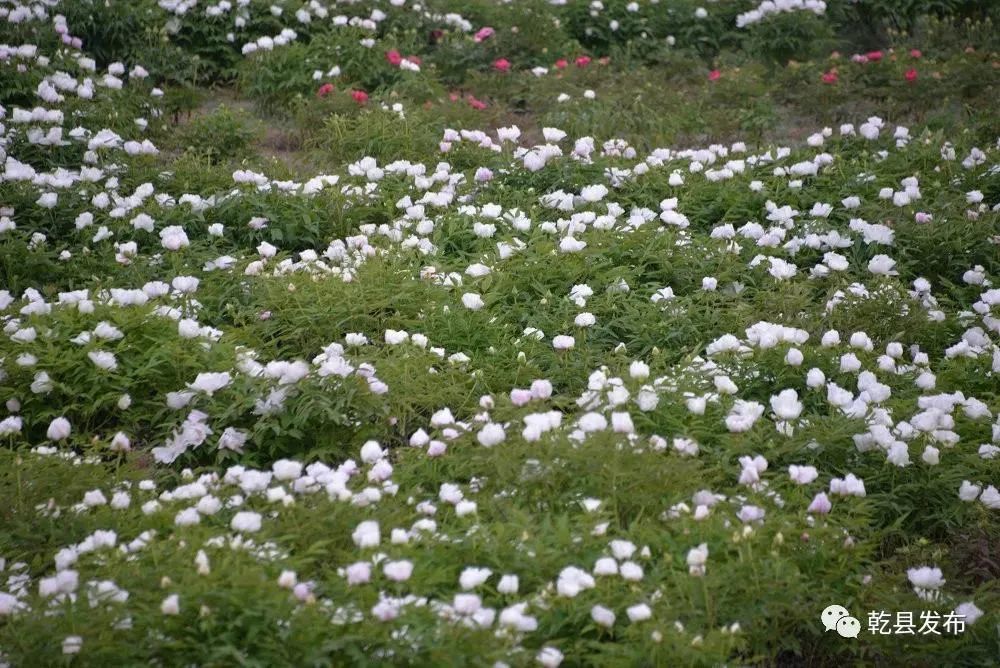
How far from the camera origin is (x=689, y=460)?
3979 mm

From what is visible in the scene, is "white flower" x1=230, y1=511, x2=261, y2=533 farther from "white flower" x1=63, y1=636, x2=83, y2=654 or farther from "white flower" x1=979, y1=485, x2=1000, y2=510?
"white flower" x1=979, y1=485, x2=1000, y2=510

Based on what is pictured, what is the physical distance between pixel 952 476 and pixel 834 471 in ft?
1.30

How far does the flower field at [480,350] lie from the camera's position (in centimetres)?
333

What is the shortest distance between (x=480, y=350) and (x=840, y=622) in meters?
2.00

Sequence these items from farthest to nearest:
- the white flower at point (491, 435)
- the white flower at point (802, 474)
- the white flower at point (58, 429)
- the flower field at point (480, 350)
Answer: the white flower at point (58, 429) → the white flower at point (491, 435) → the white flower at point (802, 474) → the flower field at point (480, 350)

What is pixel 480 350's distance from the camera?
4.98 metres

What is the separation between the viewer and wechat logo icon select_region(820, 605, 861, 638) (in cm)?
348

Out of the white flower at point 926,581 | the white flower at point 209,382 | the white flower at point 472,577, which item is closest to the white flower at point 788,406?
the white flower at point 926,581

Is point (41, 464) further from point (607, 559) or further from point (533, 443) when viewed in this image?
point (607, 559)

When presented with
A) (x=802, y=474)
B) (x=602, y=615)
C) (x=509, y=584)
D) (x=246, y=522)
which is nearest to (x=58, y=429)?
(x=246, y=522)

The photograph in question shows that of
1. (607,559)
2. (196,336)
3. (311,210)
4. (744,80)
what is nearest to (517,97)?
(744,80)

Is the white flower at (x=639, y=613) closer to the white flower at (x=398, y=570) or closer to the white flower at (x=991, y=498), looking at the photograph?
the white flower at (x=398, y=570)

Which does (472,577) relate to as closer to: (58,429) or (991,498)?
A: (58,429)

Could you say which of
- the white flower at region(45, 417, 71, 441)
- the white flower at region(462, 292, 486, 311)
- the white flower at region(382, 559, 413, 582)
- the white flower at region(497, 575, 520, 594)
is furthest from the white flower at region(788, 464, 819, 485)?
the white flower at region(45, 417, 71, 441)
